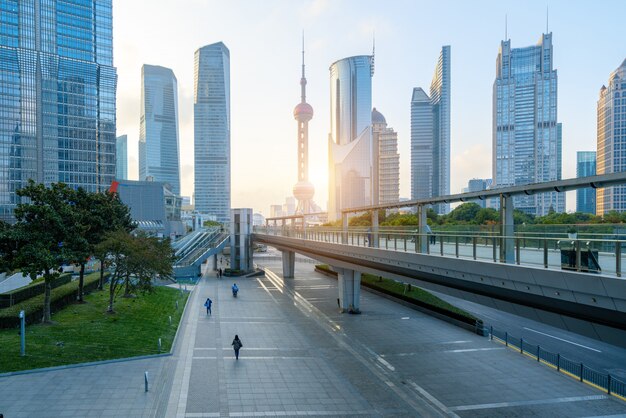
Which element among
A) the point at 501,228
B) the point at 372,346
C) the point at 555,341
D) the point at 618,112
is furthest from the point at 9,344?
the point at 618,112

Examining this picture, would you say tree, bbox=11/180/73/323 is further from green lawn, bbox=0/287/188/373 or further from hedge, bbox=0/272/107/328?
green lawn, bbox=0/287/188/373

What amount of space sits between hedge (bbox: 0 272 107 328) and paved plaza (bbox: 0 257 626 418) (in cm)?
666

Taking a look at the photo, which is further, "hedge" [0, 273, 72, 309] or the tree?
"hedge" [0, 273, 72, 309]

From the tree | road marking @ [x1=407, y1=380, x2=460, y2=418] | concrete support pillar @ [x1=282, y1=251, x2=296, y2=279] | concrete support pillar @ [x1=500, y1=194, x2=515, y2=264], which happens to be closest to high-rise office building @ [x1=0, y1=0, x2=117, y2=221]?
concrete support pillar @ [x1=282, y1=251, x2=296, y2=279]

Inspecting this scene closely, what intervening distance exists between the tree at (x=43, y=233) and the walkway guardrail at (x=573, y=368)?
76.9 feet

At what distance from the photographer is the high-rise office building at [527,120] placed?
575 feet

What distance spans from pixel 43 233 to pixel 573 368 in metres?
25.7

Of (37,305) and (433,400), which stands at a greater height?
(37,305)

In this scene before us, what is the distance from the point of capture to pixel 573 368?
18.7 metres

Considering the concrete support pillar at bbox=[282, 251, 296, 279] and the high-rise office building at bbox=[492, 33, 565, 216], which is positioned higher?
the high-rise office building at bbox=[492, 33, 565, 216]

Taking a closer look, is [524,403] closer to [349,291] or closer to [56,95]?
[349,291]

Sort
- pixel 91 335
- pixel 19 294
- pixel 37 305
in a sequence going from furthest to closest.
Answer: pixel 19 294 < pixel 37 305 < pixel 91 335

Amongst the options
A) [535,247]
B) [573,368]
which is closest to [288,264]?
[573,368]

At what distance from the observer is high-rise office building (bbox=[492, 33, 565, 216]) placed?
17525cm
